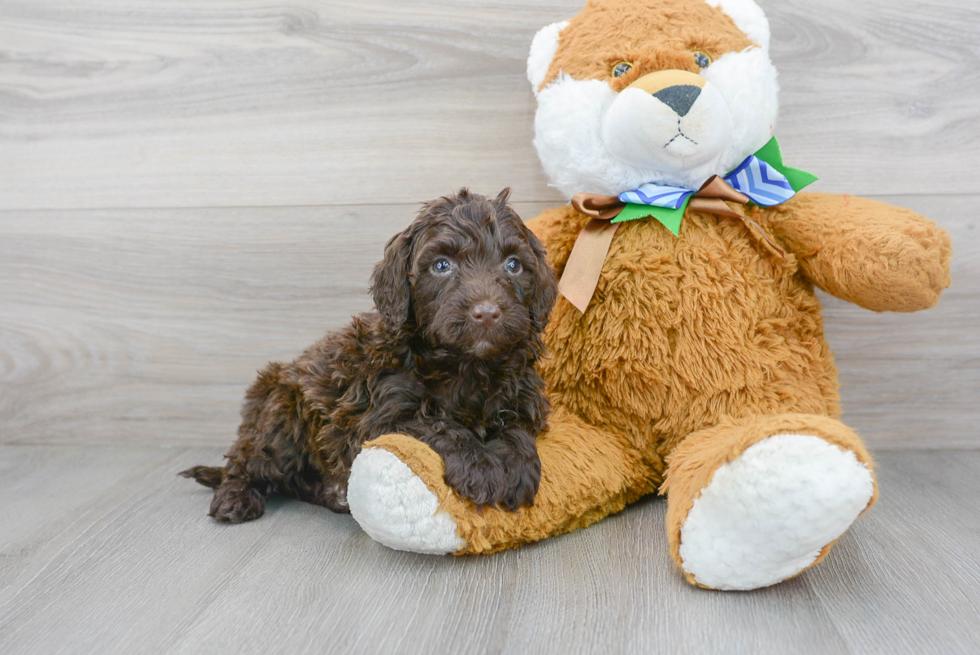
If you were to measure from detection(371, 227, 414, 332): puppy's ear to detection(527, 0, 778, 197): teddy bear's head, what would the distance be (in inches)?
18.1

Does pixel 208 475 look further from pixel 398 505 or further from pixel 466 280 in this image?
pixel 466 280

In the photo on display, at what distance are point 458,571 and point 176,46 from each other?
1643 mm

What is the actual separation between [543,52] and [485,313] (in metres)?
0.76

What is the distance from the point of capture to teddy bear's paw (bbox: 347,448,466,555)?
1.23 metres

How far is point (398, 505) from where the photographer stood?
123 centimetres

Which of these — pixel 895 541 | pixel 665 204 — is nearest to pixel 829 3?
pixel 665 204

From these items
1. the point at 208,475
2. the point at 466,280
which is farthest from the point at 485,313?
the point at 208,475

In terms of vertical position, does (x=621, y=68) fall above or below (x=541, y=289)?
above

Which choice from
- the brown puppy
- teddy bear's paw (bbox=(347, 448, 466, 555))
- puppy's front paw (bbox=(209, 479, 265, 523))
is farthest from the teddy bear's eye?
puppy's front paw (bbox=(209, 479, 265, 523))

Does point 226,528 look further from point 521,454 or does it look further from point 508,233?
point 508,233

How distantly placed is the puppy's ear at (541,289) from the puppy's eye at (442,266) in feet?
0.57

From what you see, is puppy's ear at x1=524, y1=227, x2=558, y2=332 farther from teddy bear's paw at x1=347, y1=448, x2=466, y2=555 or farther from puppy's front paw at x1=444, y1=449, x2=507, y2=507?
teddy bear's paw at x1=347, y1=448, x2=466, y2=555

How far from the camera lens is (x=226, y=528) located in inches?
61.6

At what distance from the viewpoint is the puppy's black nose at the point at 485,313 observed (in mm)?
1221
